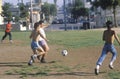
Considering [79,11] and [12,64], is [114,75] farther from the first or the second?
[79,11]

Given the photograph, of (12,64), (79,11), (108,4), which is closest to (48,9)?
(79,11)

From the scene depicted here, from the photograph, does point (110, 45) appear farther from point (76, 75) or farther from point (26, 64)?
point (26, 64)

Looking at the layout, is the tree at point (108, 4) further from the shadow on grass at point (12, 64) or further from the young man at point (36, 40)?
the young man at point (36, 40)

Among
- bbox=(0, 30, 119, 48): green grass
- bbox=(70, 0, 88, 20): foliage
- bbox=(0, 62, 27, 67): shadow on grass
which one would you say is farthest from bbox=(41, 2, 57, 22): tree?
bbox=(0, 62, 27, 67): shadow on grass

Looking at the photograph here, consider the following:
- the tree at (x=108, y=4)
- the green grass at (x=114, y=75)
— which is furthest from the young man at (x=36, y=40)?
the tree at (x=108, y=4)

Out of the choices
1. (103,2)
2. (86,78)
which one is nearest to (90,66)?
(86,78)

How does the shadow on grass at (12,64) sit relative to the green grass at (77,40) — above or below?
above

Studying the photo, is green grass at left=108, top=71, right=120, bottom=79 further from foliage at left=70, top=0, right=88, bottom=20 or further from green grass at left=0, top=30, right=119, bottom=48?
foliage at left=70, top=0, right=88, bottom=20

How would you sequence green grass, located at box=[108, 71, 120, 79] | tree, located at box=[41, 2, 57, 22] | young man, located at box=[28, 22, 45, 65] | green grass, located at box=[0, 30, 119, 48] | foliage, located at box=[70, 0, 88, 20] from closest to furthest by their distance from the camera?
1. green grass, located at box=[108, 71, 120, 79]
2. young man, located at box=[28, 22, 45, 65]
3. green grass, located at box=[0, 30, 119, 48]
4. foliage, located at box=[70, 0, 88, 20]
5. tree, located at box=[41, 2, 57, 22]

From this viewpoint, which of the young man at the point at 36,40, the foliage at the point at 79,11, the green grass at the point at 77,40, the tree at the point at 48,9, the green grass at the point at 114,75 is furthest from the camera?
→ the tree at the point at 48,9

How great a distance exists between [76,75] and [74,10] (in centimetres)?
9276

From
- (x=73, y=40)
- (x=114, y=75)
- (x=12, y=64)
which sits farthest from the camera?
(x=73, y=40)

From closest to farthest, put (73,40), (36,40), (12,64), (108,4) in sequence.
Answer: (36,40)
(12,64)
(73,40)
(108,4)

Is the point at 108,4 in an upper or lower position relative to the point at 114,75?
lower
